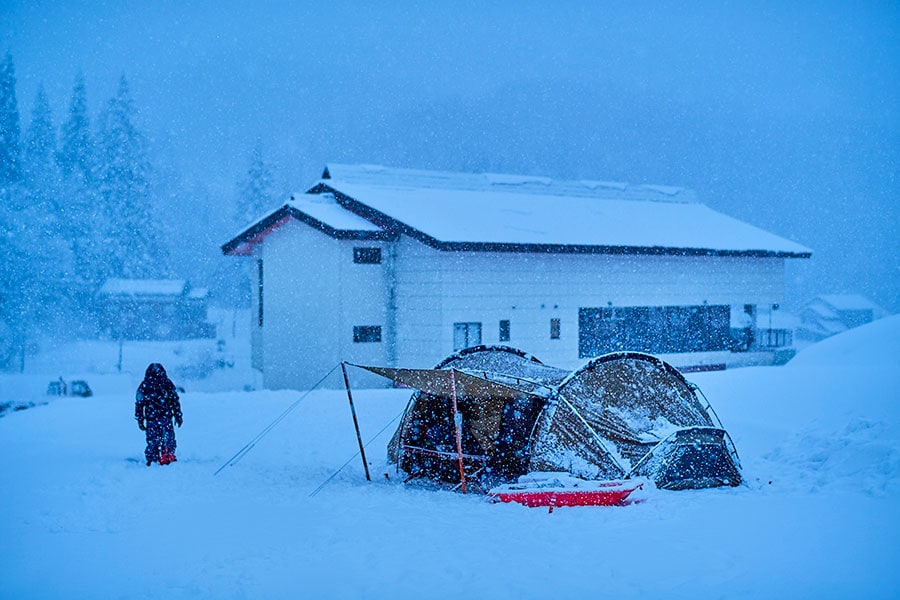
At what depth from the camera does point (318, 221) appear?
69.9 feet

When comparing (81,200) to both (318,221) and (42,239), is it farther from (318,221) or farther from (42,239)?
(318,221)

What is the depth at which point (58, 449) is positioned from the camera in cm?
1317

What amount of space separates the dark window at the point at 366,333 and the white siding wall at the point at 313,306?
126 mm

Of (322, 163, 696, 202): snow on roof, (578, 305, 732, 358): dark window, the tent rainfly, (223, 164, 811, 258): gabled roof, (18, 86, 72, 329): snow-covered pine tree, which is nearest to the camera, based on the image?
the tent rainfly

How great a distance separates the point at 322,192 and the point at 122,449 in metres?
13.8

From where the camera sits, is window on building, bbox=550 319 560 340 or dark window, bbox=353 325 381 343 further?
window on building, bbox=550 319 560 340

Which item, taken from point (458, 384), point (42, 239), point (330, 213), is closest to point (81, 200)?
point (42, 239)

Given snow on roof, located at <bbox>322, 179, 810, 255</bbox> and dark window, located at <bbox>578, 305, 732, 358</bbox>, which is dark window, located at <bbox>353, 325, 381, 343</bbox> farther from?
dark window, located at <bbox>578, 305, 732, 358</bbox>

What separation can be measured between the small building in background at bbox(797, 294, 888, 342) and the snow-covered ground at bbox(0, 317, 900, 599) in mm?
48346

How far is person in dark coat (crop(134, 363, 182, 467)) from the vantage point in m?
11.7

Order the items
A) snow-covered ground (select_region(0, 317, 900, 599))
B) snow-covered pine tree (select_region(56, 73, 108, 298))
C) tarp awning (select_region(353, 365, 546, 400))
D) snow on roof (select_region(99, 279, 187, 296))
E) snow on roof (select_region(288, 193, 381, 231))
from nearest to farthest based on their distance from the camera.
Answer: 1. snow-covered ground (select_region(0, 317, 900, 599))
2. tarp awning (select_region(353, 365, 546, 400))
3. snow on roof (select_region(288, 193, 381, 231))
4. snow on roof (select_region(99, 279, 187, 296))
5. snow-covered pine tree (select_region(56, 73, 108, 298))

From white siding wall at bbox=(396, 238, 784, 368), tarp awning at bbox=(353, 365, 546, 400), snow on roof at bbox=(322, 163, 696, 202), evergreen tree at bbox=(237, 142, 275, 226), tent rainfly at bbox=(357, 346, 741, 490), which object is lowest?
tent rainfly at bbox=(357, 346, 741, 490)

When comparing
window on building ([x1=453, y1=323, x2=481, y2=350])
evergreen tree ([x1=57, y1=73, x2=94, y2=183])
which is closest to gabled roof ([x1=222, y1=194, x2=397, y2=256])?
window on building ([x1=453, y1=323, x2=481, y2=350])

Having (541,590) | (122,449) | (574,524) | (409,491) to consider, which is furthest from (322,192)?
(541,590)
